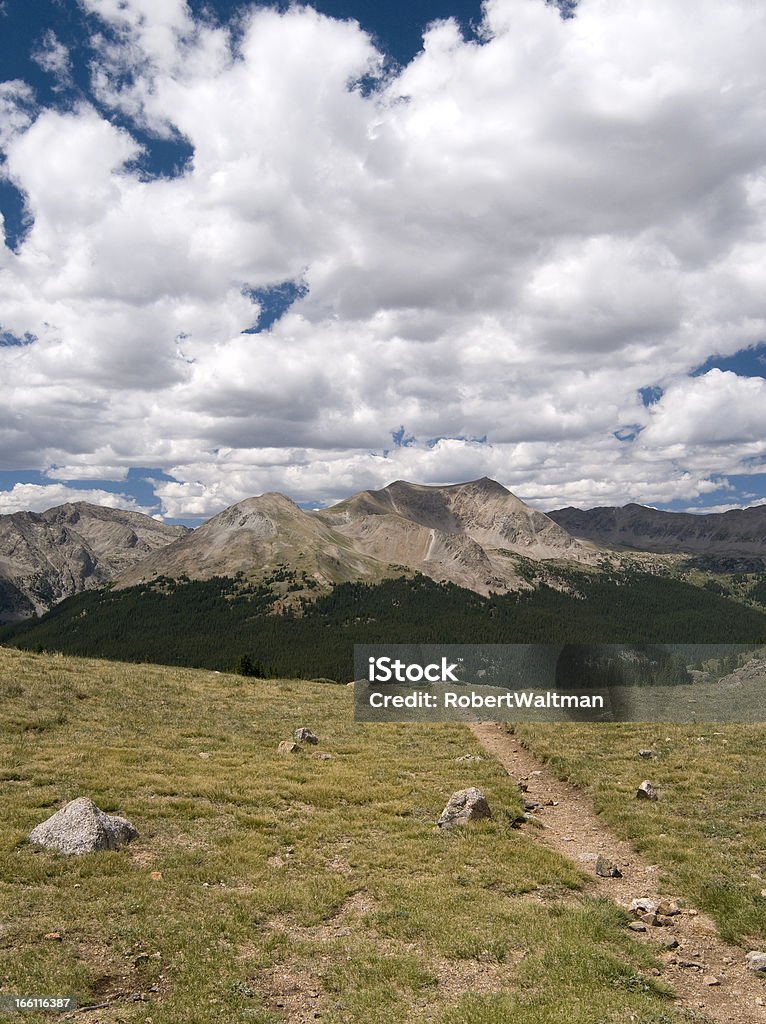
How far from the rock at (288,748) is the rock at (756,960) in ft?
79.0

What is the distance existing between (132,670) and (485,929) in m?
44.2

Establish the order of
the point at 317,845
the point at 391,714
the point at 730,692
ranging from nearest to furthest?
1. the point at 317,845
2. the point at 391,714
3. the point at 730,692

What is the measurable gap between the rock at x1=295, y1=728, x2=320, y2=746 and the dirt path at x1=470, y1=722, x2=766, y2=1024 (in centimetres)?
1279

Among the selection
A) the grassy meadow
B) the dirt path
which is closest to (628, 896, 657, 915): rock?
the dirt path

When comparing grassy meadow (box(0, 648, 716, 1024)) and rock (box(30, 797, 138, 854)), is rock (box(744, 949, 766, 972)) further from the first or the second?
rock (box(30, 797, 138, 854))

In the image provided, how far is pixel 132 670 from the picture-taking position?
50.5m

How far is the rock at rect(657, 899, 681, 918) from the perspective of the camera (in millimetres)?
15594

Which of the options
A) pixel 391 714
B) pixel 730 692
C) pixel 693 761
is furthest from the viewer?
pixel 730 692

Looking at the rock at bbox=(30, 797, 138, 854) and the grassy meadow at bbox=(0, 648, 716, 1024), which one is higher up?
the rock at bbox=(30, 797, 138, 854)

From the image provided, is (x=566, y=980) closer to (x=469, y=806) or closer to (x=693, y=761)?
(x=469, y=806)

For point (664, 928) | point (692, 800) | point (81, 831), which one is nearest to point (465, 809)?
point (664, 928)

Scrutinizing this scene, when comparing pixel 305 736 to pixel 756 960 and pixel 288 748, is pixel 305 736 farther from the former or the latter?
pixel 756 960

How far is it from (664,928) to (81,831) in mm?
17265

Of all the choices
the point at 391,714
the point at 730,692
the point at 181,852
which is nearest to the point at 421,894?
the point at 181,852
